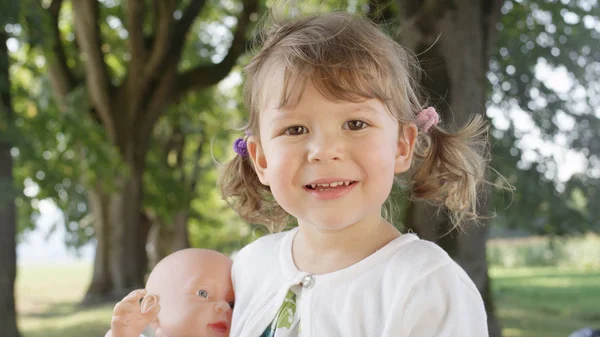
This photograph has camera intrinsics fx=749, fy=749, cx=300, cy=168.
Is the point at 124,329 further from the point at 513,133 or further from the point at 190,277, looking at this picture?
the point at 513,133

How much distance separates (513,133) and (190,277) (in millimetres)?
7354

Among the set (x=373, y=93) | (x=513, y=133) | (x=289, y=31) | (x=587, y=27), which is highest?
(x=289, y=31)

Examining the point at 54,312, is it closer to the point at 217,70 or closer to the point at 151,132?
the point at 151,132

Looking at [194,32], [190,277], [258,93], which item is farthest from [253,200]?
[194,32]

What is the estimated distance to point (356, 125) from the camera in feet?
5.32

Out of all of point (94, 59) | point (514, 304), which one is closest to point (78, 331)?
point (94, 59)

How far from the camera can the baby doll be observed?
2.00 metres

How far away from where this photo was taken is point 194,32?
13.0 meters

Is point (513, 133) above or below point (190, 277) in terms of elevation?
below

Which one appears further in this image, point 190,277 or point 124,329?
point 190,277

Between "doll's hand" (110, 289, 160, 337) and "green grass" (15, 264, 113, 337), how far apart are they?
6.28m

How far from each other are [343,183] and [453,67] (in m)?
3.01

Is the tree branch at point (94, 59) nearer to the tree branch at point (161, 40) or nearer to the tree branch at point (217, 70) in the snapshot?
the tree branch at point (161, 40)

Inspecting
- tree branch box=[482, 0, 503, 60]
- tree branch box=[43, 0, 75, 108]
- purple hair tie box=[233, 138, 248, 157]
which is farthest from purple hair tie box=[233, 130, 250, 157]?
tree branch box=[43, 0, 75, 108]
